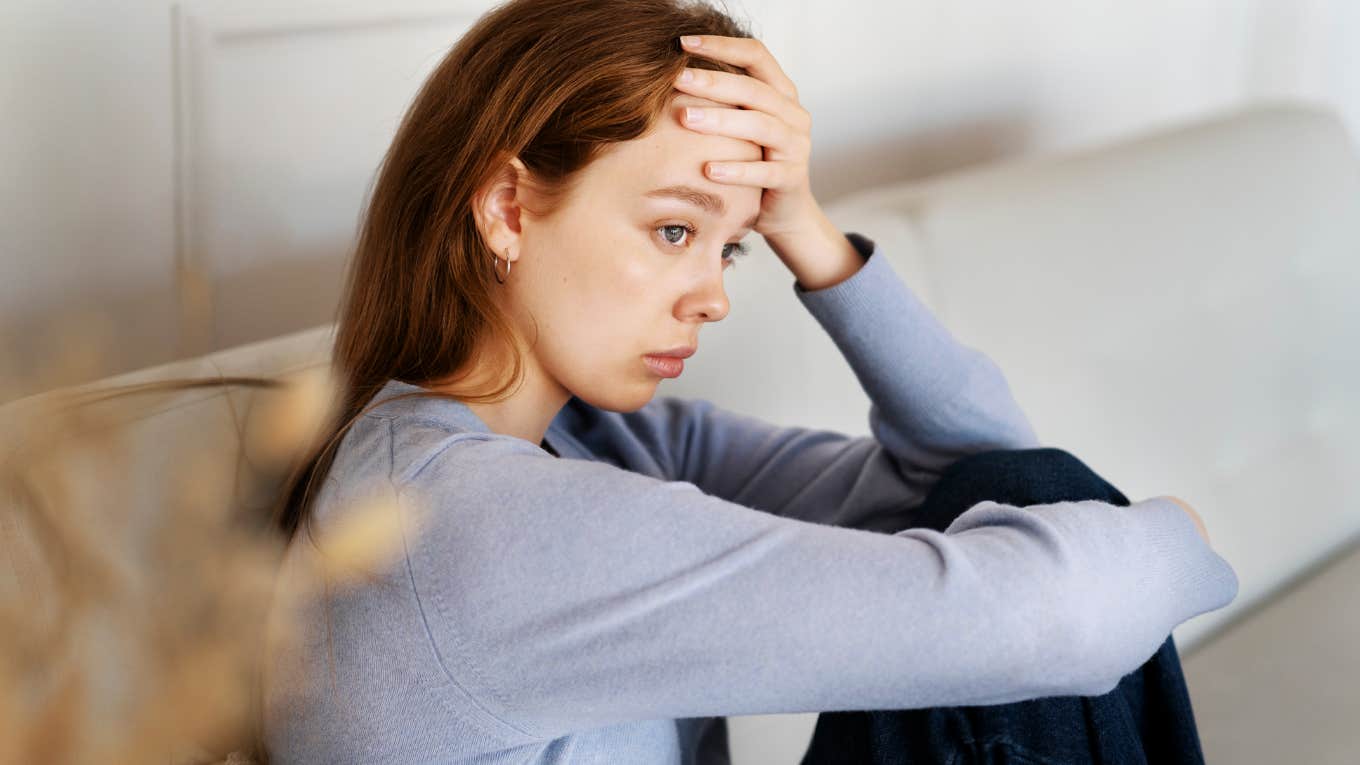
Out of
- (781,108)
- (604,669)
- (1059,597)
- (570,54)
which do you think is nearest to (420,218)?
(570,54)

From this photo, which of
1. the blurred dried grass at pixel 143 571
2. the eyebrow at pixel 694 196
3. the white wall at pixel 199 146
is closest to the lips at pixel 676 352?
the eyebrow at pixel 694 196

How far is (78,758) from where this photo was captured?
0.68m

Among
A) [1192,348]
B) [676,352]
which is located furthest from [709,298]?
[1192,348]

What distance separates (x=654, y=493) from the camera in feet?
2.41

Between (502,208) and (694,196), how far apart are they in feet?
0.43

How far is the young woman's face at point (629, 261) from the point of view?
0.88m

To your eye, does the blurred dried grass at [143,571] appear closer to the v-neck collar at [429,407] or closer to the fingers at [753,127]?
the v-neck collar at [429,407]

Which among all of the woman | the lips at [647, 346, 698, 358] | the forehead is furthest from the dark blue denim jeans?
the forehead

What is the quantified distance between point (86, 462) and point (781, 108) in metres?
0.52

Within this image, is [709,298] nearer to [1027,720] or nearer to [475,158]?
[475,158]

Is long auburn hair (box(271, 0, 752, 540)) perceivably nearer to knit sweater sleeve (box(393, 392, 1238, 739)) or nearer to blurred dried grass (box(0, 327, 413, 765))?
blurred dried grass (box(0, 327, 413, 765))

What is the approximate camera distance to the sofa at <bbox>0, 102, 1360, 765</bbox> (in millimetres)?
1359

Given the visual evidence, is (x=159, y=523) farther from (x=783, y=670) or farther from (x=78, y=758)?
(x=783, y=670)

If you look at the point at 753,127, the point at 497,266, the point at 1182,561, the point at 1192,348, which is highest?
the point at 753,127
